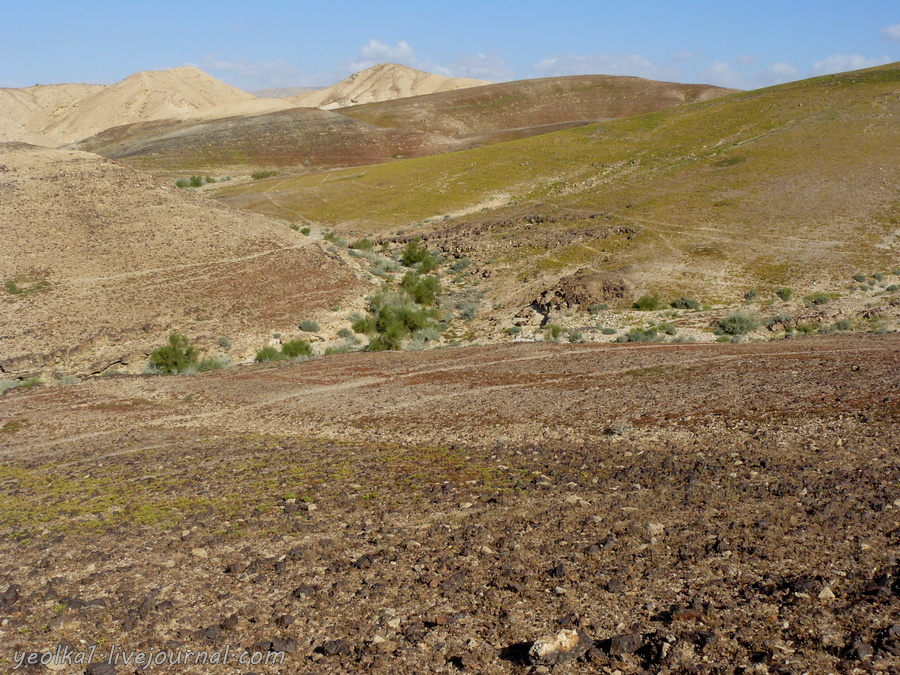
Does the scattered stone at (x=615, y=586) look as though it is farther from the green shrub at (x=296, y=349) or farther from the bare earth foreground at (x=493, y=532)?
the green shrub at (x=296, y=349)

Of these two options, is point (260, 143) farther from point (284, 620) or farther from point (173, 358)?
point (284, 620)

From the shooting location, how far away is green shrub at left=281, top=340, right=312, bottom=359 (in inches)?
928

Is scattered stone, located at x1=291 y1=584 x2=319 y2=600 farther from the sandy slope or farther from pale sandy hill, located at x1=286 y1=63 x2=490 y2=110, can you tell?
pale sandy hill, located at x1=286 y1=63 x2=490 y2=110

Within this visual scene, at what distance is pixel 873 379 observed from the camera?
11555 millimetres

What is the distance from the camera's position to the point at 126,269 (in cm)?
3033

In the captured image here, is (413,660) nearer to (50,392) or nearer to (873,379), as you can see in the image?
(873,379)

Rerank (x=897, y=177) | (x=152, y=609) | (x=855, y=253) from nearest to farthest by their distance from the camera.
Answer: (x=152, y=609)
(x=855, y=253)
(x=897, y=177)

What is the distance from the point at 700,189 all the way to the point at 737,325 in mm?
27221

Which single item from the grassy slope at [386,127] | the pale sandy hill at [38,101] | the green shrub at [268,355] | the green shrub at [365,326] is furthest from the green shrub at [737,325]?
the pale sandy hill at [38,101]

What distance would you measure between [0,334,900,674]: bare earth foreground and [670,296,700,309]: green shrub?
15.4m

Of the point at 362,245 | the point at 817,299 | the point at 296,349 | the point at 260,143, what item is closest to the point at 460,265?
the point at 362,245

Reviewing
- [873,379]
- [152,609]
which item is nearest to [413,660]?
[152,609]

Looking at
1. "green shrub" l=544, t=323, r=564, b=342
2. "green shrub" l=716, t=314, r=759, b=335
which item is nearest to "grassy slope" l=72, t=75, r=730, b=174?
"green shrub" l=544, t=323, r=564, b=342

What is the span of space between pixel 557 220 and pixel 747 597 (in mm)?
40010
